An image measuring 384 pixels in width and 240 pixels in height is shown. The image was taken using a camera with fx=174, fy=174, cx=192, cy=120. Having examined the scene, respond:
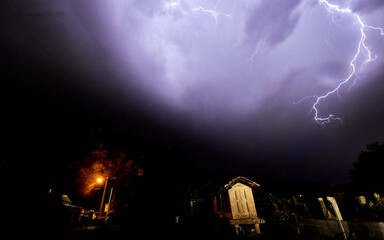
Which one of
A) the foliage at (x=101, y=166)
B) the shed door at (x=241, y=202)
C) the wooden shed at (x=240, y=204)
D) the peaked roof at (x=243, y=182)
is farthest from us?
the foliage at (x=101, y=166)

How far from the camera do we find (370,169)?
966 inches

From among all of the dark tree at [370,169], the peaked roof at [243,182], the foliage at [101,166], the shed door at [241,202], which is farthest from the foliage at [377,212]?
the foliage at [101,166]

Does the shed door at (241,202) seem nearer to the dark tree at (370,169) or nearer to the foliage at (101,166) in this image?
the foliage at (101,166)

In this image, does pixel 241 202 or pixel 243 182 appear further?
pixel 243 182

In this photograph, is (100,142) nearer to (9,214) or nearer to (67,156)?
(67,156)

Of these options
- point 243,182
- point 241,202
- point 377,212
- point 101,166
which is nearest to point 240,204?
point 241,202

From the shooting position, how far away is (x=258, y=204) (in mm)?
13016

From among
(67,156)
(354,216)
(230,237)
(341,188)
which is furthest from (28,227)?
(341,188)

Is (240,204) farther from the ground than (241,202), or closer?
closer

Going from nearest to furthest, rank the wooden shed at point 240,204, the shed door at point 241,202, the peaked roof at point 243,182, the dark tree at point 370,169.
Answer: the wooden shed at point 240,204 < the shed door at point 241,202 < the peaked roof at point 243,182 < the dark tree at point 370,169

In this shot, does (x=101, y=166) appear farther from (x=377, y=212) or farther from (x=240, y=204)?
(x=377, y=212)

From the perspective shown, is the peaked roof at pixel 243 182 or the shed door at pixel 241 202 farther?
the peaked roof at pixel 243 182

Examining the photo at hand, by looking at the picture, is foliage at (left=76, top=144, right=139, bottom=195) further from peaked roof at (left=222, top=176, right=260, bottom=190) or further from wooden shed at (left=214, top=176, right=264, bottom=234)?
wooden shed at (left=214, top=176, right=264, bottom=234)

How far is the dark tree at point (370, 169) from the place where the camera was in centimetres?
2264
